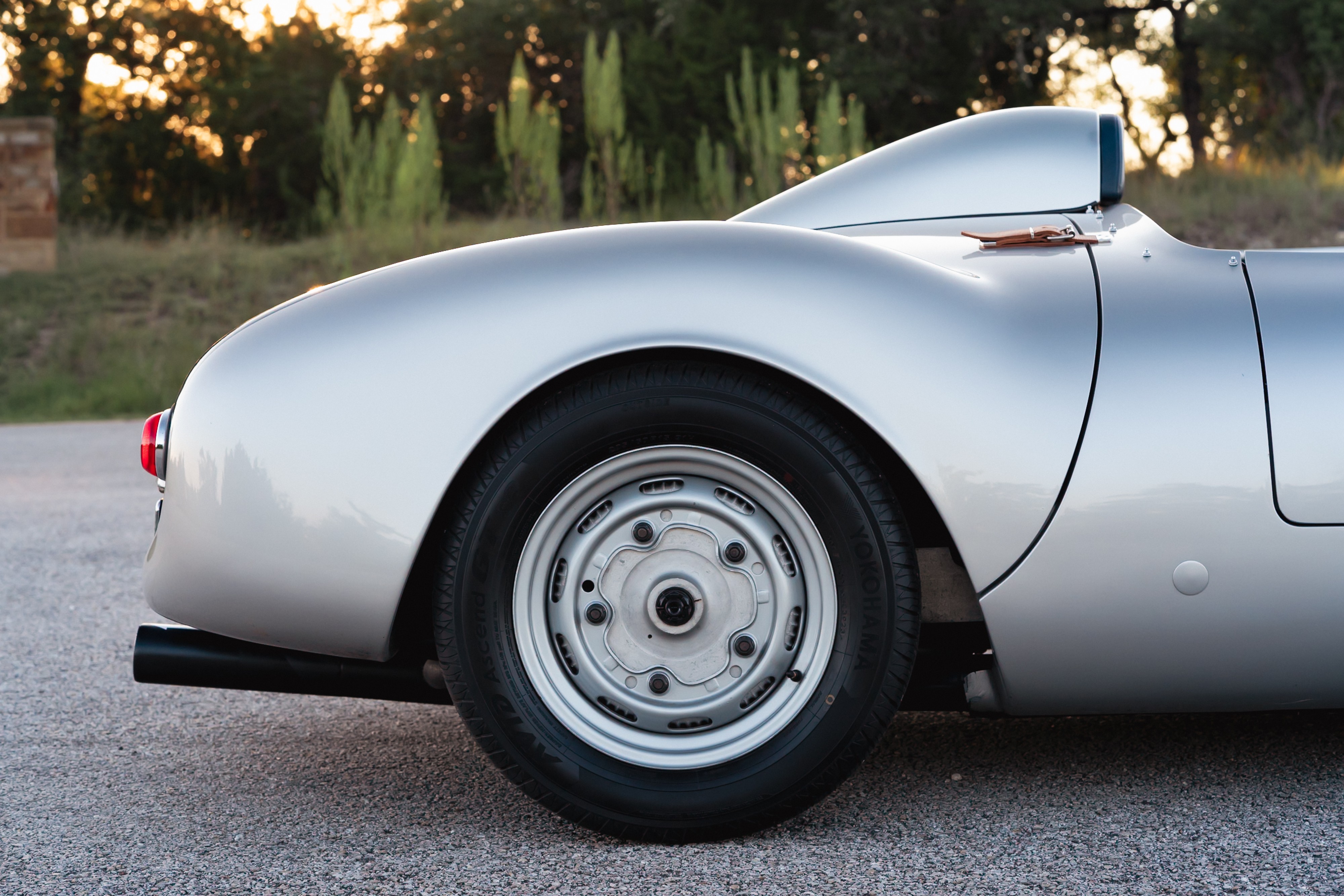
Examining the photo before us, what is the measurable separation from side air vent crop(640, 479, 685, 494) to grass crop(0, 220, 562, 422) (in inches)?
413

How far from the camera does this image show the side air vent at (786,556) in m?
1.93

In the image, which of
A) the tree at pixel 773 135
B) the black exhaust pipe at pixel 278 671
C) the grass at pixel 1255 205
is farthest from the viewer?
the tree at pixel 773 135

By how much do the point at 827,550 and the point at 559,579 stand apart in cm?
44

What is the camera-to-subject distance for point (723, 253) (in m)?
1.96

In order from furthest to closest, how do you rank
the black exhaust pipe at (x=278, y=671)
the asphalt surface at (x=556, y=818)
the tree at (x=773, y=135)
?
1. the tree at (x=773, y=135)
2. the black exhaust pipe at (x=278, y=671)
3. the asphalt surface at (x=556, y=818)

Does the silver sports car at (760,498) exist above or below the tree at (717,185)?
below

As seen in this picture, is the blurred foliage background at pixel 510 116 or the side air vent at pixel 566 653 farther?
the blurred foliage background at pixel 510 116

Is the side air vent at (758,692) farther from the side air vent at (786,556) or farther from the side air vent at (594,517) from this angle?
the side air vent at (594,517)

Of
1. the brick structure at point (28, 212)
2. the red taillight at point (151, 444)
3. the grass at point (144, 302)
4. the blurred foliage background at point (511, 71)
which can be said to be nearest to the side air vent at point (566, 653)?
the red taillight at point (151, 444)

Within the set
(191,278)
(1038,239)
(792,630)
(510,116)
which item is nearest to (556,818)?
(792,630)

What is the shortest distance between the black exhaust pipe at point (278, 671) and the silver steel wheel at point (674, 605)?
261mm

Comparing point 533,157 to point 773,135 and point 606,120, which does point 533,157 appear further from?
point 773,135

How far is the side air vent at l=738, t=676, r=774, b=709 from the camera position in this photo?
1930 mm

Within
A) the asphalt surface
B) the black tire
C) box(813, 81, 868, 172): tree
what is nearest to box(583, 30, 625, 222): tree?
box(813, 81, 868, 172): tree
